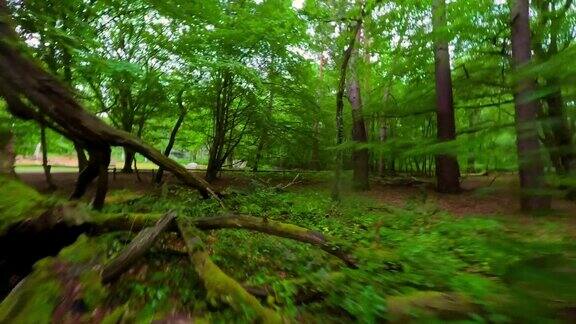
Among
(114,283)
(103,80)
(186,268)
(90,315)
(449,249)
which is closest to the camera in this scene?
(90,315)

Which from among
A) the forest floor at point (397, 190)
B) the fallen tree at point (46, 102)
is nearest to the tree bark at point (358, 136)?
the forest floor at point (397, 190)

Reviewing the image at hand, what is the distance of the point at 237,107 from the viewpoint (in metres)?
14.2

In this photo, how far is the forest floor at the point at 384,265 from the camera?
130cm

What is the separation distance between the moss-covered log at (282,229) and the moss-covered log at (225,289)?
66 cm

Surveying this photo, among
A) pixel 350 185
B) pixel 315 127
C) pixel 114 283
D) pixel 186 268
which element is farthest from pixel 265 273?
pixel 315 127

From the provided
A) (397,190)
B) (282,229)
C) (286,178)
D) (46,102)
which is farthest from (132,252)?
(286,178)

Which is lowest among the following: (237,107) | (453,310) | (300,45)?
(453,310)

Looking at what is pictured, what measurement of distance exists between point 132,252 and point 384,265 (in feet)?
8.94

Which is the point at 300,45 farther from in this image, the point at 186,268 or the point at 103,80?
the point at 186,268

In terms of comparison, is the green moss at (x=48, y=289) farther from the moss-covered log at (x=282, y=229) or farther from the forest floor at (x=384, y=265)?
the moss-covered log at (x=282, y=229)

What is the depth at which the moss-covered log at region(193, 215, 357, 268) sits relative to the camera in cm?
441

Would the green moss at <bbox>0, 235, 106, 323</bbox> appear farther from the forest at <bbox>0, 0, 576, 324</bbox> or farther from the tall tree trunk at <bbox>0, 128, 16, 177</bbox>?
the tall tree trunk at <bbox>0, 128, 16, 177</bbox>

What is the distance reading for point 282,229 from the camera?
454 cm

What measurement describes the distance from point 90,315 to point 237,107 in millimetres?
11366
